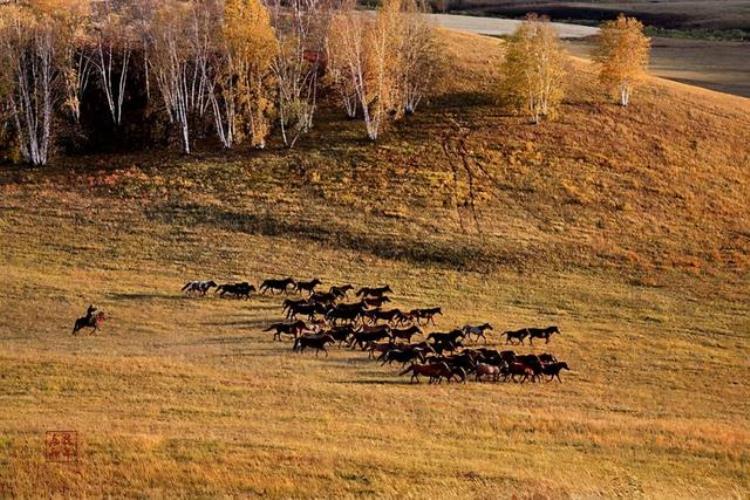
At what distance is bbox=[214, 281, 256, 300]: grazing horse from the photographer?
44469mm

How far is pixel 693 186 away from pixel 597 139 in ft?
31.2

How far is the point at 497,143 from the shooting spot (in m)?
72.1

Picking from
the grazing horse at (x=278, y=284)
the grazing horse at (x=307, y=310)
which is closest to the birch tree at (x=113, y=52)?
the grazing horse at (x=278, y=284)

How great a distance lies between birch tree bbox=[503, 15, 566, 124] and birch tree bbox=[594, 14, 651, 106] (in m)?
5.13

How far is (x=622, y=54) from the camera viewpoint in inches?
3081

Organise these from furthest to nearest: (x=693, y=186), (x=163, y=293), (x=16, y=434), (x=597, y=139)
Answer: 1. (x=597, y=139)
2. (x=693, y=186)
3. (x=163, y=293)
4. (x=16, y=434)

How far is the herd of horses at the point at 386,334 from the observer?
1309 inches

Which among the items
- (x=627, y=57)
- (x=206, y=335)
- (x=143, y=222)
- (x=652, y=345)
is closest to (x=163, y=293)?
(x=206, y=335)

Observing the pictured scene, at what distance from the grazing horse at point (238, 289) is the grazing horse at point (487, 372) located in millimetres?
15519

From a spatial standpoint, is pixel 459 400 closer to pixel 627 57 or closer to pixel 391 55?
pixel 391 55

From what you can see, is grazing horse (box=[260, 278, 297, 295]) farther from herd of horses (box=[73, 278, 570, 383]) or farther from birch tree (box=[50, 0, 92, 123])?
birch tree (box=[50, 0, 92, 123])

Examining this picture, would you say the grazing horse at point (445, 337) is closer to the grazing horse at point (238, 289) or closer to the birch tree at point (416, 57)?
the grazing horse at point (238, 289)

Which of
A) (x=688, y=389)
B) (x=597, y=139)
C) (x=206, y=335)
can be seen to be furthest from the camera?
(x=597, y=139)

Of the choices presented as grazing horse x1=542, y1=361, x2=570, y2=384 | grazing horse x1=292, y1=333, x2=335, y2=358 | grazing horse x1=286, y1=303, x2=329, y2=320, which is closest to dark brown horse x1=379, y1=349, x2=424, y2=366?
grazing horse x1=292, y1=333, x2=335, y2=358
